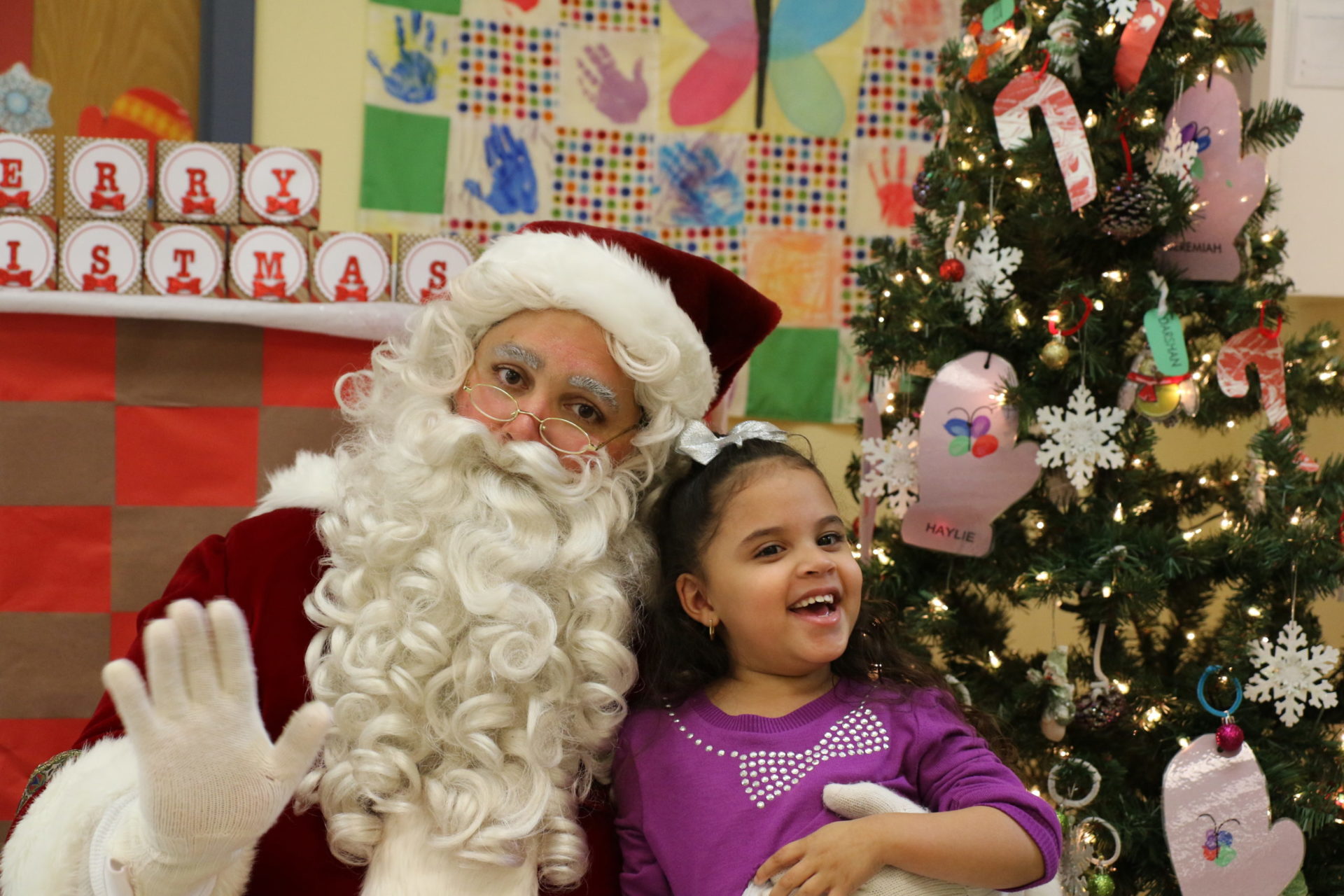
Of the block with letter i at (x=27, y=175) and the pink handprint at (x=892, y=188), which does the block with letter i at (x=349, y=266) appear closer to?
the block with letter i at (x=27, y=175)

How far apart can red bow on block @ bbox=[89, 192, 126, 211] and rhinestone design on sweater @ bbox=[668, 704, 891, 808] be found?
192cm

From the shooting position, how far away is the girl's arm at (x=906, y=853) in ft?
4.85

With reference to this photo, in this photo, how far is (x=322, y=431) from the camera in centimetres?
283

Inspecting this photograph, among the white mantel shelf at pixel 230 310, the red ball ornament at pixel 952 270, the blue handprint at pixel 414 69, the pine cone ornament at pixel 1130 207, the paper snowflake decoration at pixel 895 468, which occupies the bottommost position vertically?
the paper snowflake decoration at pixel 895 468

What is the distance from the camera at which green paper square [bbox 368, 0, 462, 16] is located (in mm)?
3654

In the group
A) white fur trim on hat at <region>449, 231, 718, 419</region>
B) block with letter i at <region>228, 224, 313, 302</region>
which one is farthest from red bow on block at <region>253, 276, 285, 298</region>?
white fur trim on hat at <region>449, 231, 718, 419</region>

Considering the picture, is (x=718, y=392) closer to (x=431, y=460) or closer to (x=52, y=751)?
(x=431, y=460)

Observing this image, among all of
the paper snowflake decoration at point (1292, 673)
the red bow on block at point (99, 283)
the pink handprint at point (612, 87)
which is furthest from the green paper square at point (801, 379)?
the red bow on block at point (99, 283)

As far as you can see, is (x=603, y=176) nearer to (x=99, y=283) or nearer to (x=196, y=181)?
(x=196, y=181)

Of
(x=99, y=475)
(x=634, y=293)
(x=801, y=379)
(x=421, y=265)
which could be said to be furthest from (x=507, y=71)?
(x=634, y=293)

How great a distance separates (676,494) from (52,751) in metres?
1.79

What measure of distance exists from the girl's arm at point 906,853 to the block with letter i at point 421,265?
70.7 inches

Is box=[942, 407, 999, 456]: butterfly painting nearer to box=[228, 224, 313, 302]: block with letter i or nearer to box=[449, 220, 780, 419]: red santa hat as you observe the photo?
box=[449, 220, 780, 419]: red santa hat

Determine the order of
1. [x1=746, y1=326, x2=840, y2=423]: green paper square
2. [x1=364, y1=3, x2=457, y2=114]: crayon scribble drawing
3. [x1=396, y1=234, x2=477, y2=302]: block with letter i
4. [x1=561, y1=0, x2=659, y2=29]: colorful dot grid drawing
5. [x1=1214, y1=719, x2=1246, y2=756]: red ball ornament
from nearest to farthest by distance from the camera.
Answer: [x1=1214, y1=719, x2=1246, y2=756]: red ball ornament → [x1=396, y1=234, x2=477, y2=302]: block with letter i → [x1=364, y1=3, x2=457, y2=114]: crayon scribble drawing → [x1=561, y1=0, x2=659, y2=29]: colorful dot grid drawing → [x1=746, y1=326, x2=840, y2=423]: green paper square
